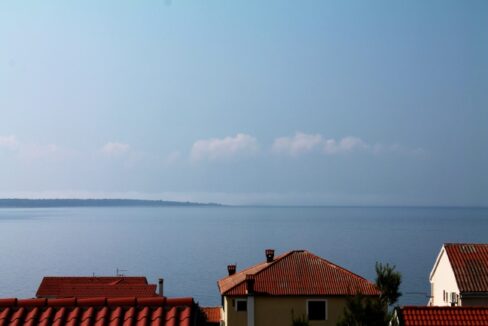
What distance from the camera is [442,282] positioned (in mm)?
39000

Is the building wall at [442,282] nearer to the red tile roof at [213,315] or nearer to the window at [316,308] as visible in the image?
the window at [316,308]

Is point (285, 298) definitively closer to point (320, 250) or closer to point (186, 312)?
point (186, 312)

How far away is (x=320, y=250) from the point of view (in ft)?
486

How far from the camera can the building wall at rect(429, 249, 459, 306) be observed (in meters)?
36.6

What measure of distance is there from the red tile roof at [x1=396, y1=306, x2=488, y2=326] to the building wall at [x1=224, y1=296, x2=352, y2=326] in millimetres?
13701

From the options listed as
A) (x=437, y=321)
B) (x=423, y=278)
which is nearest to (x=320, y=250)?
(x=423, y=278)

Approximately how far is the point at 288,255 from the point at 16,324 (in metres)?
28.8

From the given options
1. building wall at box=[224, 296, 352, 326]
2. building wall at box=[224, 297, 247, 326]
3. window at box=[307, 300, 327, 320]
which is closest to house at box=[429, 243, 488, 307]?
building wall at box=[224, 296, 352, 326]

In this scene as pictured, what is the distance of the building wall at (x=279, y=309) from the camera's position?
3519 cm

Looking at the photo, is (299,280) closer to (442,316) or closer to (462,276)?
(462,276)

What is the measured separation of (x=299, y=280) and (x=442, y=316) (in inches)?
613

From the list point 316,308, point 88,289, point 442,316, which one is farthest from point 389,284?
point 88,289

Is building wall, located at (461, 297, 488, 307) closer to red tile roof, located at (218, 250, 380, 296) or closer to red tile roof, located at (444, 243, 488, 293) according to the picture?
red tile roof, located at (444, 243, 488, 293)

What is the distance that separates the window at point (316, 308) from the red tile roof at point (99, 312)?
24.7 m
